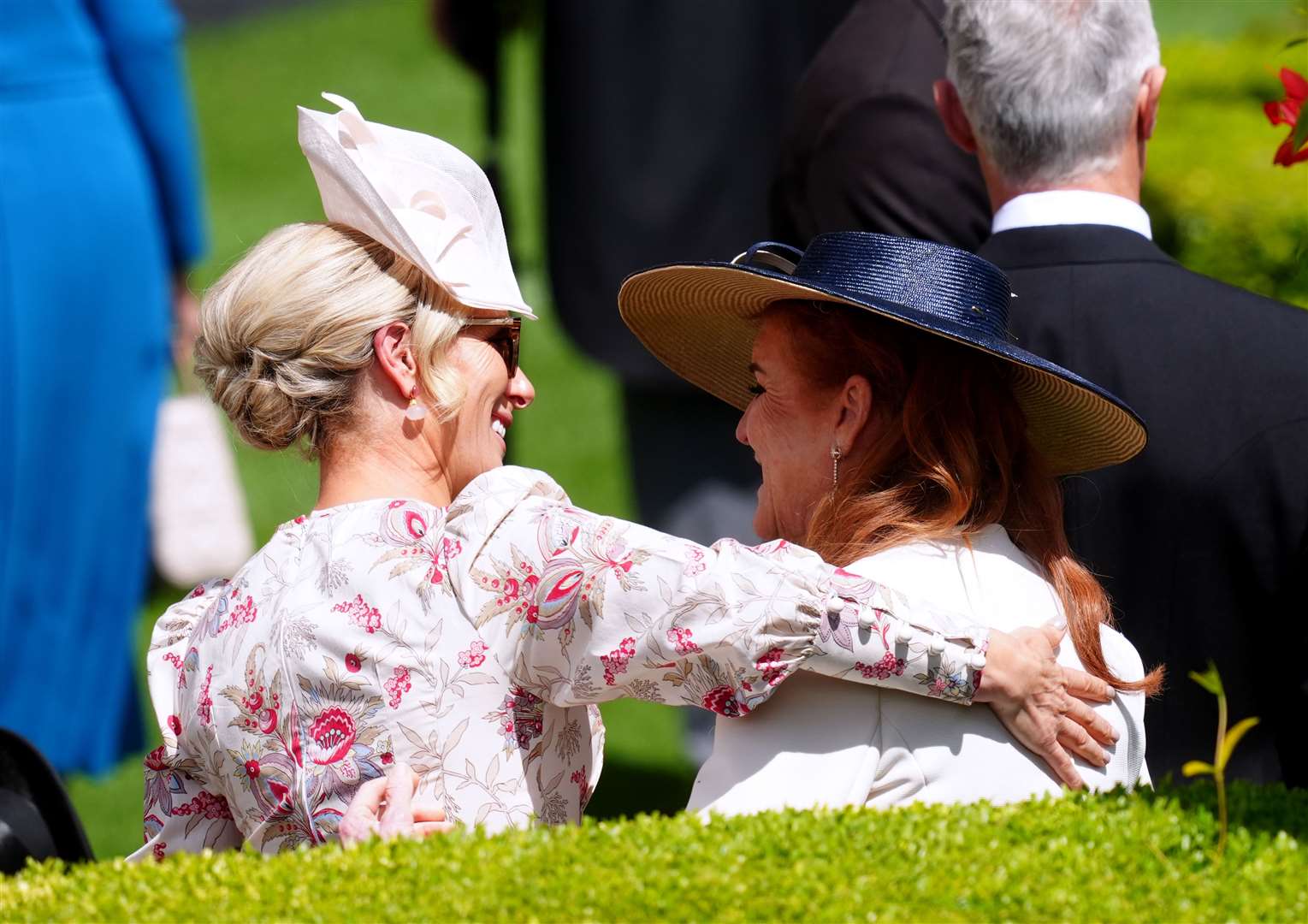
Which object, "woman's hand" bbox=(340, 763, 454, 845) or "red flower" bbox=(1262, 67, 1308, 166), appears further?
"red flower" bbox=(1262, 67, 1308, 166)

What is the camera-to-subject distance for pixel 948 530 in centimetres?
231

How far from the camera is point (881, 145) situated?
3.62 m

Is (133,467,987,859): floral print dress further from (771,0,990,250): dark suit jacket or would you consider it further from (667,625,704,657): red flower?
(771,0,990,250): dark suit jacket

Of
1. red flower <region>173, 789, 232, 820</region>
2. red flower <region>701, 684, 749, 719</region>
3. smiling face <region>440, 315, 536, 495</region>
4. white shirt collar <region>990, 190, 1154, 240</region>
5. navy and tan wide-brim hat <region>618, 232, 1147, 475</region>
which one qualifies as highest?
white shirt collar <region>990, 190, 1154, 240</region>

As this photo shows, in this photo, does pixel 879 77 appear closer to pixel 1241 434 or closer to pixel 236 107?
pixel 1241 434

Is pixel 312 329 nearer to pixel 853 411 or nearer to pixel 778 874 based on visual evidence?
pixel 853 411

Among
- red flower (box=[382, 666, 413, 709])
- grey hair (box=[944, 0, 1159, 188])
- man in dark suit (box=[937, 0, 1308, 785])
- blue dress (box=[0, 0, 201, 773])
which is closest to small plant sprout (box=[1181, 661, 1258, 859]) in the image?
man in dark suit (box=[937, 0, 1308, 785])

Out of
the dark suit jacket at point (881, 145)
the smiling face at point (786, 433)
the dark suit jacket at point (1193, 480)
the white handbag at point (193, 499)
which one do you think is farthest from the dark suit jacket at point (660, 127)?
the smiling face at point (786, 433)

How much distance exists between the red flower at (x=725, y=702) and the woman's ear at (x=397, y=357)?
59cm

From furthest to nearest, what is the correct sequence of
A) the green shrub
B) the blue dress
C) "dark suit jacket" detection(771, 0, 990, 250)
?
the green shrub
the blue dress
"dark suit jacket" detection(771, 0, 990, 250)

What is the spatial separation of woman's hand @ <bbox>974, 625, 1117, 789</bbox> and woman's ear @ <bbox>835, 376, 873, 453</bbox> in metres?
0.34

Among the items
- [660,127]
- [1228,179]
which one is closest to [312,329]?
[660,127]

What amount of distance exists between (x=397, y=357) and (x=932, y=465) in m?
0.72

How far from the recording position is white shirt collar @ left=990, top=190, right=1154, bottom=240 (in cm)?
292
